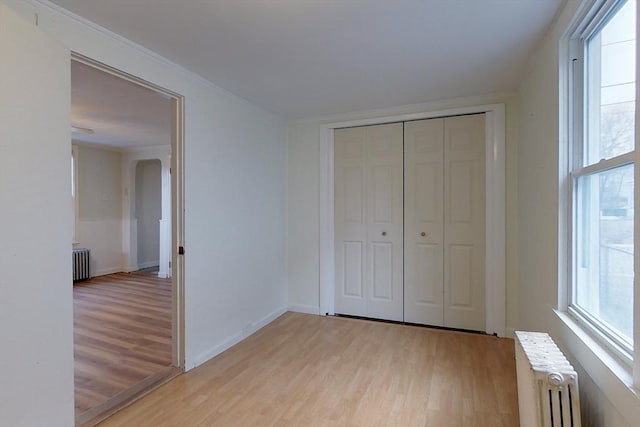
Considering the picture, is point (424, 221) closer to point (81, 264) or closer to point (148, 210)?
point (81, 264)

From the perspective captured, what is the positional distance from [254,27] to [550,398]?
7.41 feet

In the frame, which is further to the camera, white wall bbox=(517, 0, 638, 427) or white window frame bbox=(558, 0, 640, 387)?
white window frame bbox=(558, 0, 640, 387)

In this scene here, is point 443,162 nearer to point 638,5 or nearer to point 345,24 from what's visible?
point 345,24

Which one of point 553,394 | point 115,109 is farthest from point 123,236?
point 553,394

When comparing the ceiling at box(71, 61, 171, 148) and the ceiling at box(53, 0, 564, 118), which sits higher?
the ceiling at box(71, 61, 171, 148)

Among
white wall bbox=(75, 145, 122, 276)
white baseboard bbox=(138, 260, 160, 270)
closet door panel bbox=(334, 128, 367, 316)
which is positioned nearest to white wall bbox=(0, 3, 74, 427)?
closet door panel bbox=(334, 128, 367, 316)

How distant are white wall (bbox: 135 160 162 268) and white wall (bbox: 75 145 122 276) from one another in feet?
1.47

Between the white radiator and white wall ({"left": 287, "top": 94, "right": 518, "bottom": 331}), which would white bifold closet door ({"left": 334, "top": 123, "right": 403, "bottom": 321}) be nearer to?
white wall ({"left": 287, "top": 94, "right": 518, "bottom": 331})

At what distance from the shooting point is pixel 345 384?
223 centimetres

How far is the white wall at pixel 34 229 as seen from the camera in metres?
1.34

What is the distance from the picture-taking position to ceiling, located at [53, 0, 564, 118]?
165 centimetres

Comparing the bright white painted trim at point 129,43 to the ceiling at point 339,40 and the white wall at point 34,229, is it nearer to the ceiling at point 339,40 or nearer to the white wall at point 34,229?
the ceiling at point 339,40

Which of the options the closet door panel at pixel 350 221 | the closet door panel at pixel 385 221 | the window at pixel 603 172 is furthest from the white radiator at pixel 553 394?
the closet door panel at pixel 350 221

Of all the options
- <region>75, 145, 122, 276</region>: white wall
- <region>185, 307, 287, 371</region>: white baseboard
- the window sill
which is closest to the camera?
the window sill
